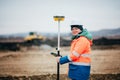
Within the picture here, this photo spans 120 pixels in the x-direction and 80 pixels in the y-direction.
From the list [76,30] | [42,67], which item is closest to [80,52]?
[76,30]

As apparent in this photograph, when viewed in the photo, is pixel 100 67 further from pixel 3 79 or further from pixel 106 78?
pixel 3 79

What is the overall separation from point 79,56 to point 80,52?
104 mm

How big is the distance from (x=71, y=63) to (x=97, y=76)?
3995 mm

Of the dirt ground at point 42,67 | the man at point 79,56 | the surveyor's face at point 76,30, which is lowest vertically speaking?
the dirt ground at point 42,67

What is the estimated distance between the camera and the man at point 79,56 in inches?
134

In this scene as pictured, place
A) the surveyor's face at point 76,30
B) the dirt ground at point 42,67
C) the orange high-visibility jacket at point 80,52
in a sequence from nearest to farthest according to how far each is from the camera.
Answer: the orange high-visibility jacket at point 80,52, the surveyor's face at point 76,30, the dirt ground at point 42,67

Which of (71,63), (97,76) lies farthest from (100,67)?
(71,63)

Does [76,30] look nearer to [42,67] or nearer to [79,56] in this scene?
[79,56]

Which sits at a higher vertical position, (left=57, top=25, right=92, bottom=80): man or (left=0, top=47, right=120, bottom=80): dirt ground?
(left=57, top=25, right=92, bottom=80): man

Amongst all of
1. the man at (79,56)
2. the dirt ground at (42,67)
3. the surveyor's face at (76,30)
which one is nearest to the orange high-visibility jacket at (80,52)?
the man at (79,56)

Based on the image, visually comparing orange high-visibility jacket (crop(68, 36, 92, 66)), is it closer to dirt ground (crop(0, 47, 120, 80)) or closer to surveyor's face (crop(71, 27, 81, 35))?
surveyor's face (crop(71, 27, 81, 35))

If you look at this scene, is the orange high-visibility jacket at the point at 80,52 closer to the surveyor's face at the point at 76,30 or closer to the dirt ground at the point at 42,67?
the surveyor's face at the point at 76,30

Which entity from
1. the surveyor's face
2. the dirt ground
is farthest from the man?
the dirt ground

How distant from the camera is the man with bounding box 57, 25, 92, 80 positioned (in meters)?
3.39
